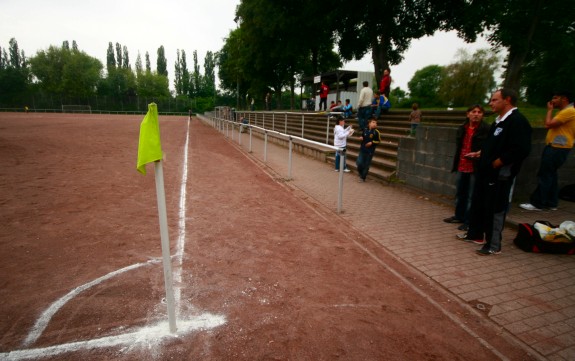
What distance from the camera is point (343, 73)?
24.6 metres

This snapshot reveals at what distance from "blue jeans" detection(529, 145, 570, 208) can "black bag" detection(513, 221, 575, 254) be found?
167cm

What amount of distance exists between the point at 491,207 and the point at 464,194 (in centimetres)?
122

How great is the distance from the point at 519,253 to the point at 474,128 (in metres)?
2.01

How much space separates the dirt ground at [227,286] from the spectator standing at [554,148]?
12.0 feet

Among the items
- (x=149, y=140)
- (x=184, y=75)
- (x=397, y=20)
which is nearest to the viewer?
(x=149, y=140)

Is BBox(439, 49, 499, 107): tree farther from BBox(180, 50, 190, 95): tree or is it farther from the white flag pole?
BBox(180, 50, 190, 95): tree

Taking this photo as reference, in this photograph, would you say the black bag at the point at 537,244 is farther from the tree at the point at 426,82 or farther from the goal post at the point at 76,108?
the tree at the point at 426,82

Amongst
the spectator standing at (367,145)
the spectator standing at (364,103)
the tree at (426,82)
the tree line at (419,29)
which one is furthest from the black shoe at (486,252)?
the tree at (426,82)

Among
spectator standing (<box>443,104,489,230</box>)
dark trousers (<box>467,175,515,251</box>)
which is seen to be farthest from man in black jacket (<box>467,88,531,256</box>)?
spectator standing (<box>443,104,489,230</box>)

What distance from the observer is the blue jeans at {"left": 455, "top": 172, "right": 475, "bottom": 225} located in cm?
520

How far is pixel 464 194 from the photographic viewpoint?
5.45 metres

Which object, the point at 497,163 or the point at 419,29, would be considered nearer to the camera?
the point at 497,163

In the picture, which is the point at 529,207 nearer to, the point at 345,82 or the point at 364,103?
the point at 364,103

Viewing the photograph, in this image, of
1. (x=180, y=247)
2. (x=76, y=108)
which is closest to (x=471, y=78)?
(x=180, y=247)
